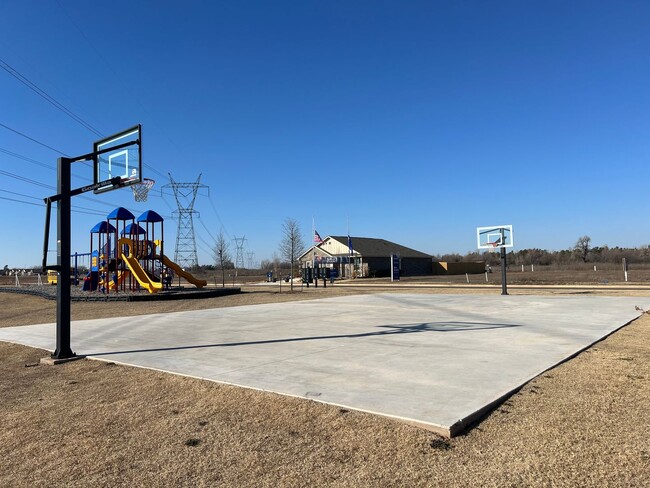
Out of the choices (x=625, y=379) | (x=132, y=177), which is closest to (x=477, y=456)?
(x=625, y=379)

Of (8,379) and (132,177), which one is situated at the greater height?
(132,177)

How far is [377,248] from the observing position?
6988 centimetres

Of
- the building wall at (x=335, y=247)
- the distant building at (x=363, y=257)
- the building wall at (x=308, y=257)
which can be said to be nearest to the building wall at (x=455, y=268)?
the distant building at (x=363, y=257)

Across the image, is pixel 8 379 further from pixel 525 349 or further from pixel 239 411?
pixel 525 349

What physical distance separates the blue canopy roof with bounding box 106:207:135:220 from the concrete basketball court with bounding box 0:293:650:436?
1432 centimetres

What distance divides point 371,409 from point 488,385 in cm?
171

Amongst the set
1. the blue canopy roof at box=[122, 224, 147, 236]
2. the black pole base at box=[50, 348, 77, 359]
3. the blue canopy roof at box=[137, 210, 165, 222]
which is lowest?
the black pole base at box=[50, 348, 77, 359]

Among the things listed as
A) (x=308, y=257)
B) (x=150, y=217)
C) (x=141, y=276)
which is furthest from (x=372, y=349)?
(x=308, y=257)

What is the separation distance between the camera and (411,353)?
809 centimetres

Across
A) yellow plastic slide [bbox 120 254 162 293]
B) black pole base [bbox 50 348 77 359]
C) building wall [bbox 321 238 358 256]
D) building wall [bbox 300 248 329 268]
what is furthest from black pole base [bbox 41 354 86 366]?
building wall [bbox 300 248 329 268]

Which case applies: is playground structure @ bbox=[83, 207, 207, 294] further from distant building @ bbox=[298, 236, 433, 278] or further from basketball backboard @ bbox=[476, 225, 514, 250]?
distant building @ bbox=[298, 236, 433, 278]

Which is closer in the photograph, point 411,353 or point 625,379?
point 625,379

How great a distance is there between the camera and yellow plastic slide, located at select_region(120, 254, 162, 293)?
85.3 feet

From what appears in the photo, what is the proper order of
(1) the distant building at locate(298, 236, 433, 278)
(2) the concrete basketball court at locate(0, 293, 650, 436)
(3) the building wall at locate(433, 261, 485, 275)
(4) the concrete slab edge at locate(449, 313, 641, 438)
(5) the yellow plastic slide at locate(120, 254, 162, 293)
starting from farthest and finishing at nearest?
1. (3) the building wall at locate(433, 261, 485, 275)
2. (1) the distant building at locate(298, 236, 433, 278)
3. (5) the yellow plastic slide at locate(120, 254, 162, 293)
4. (2) the concrete basketball court at locate(0, 293, 650, 436)
5. (4) the concrete slab edge at locate(449, 313, 641, 438)
